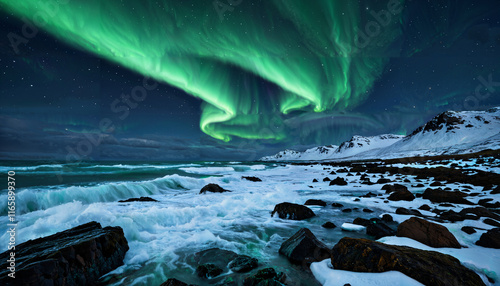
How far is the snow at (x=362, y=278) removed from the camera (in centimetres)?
326

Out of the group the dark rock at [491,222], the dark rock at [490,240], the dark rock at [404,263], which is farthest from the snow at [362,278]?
the dark rock at [491,222]

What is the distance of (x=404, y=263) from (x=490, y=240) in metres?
3.44

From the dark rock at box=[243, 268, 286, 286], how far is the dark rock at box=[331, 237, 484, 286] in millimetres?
1195

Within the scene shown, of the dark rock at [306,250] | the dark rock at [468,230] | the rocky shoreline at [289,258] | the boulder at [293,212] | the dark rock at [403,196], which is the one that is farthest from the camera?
the dark rock at [403,196]

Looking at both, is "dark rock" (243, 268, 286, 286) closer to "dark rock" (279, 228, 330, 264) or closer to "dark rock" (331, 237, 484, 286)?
"dark rock" (279, 228, 330, 264)

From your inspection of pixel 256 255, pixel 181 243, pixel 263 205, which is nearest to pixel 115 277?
pixel 181 243

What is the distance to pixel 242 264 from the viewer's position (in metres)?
4.75

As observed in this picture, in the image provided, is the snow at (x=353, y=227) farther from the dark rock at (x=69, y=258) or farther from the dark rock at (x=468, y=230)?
the dark rock at (x=69, y=258)

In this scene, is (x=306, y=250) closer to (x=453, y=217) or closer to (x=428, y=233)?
(x=428, y=233)

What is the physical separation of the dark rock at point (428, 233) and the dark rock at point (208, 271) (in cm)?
501

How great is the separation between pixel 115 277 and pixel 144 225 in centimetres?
358

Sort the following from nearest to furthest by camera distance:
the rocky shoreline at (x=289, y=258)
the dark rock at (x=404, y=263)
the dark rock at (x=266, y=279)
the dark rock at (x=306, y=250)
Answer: the dark rock at (x=404, y=263) → the rocky shoreline at (x=289, y=258) → the dark rock at (x=266, y=279) → the dark rock at (x=306, y=250)

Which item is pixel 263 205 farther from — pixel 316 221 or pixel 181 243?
pixel 181 243

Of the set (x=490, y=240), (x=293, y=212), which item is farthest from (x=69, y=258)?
(x=490, y=240)
